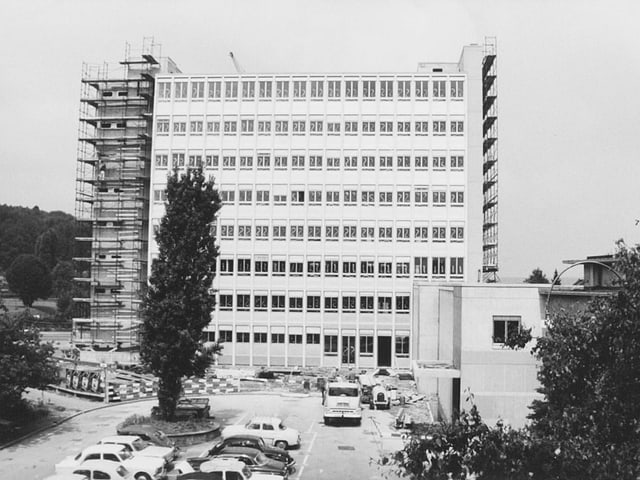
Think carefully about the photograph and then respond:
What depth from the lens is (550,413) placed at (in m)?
14.6

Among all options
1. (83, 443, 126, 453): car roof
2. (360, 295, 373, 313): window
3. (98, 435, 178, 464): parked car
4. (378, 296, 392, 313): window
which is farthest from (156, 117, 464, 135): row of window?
(83, 443, 126, 453): car roof

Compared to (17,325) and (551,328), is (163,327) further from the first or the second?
(551,328)

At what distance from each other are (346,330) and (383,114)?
77.4ft

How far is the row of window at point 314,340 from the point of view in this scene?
71.8 m

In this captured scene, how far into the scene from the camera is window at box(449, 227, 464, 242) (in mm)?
72062

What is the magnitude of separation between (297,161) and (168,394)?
43255 mm

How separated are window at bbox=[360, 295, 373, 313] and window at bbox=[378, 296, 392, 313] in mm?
956

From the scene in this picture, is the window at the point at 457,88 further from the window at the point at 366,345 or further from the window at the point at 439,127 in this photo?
the window at the point at 366,345

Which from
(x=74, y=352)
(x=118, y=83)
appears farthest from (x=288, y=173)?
(x=74, y=352)

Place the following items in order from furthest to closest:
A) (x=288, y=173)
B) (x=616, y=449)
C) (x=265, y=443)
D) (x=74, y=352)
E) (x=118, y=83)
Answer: (x=118, y=83) < (x=288, y=173) < (x=74, y=352) < (x=265, y=443) < (x=616, y=449)

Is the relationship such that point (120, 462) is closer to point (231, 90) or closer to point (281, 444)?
point (281, 444)

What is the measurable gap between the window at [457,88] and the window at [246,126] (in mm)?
22138

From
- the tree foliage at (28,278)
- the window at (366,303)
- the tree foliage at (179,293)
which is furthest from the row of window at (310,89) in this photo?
the tree foliage at (28,278)

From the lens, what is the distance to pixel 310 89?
74.4 meters
